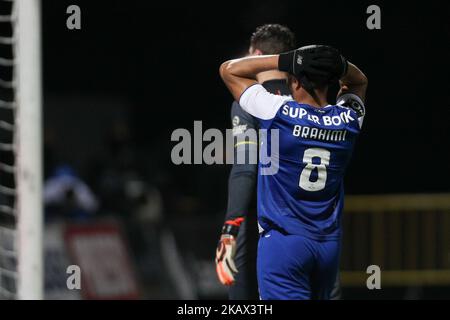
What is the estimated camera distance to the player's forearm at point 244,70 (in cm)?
620

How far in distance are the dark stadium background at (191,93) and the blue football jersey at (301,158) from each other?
23.1 feet

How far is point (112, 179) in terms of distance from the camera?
15.0 meters

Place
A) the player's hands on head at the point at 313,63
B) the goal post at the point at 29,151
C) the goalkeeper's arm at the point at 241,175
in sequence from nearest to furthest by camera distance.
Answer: the player's hands on head at the point at 313,63 → the goalkeeper's arm at the point at 241,175 → the goal post at the point at 29,151

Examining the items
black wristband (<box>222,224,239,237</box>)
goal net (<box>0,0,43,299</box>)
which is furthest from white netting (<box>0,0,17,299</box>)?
black wristband (<box>222,224,239,237</box>)

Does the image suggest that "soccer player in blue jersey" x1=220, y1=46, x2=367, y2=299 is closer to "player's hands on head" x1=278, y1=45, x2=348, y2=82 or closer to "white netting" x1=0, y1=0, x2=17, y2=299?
"player's hands on head" x1=278, y1=45, x2=348, y2=82

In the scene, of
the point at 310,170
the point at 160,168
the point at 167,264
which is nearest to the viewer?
the point at 310,170

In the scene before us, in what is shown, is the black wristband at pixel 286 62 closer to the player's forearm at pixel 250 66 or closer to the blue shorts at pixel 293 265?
the player's forearm at pixel 250 66

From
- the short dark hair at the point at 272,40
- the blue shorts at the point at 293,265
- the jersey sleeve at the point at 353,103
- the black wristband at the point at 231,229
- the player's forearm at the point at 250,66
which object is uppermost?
the short dark hair at the point at 272,40

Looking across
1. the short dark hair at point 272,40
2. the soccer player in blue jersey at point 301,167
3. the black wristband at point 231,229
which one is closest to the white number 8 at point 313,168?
the soccer player in blue jersey at point 301,167

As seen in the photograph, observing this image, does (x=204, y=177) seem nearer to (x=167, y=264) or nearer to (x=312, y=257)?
(x=167, y=264)

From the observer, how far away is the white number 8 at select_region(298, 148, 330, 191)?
611 cm

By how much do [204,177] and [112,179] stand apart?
136 centimetres
